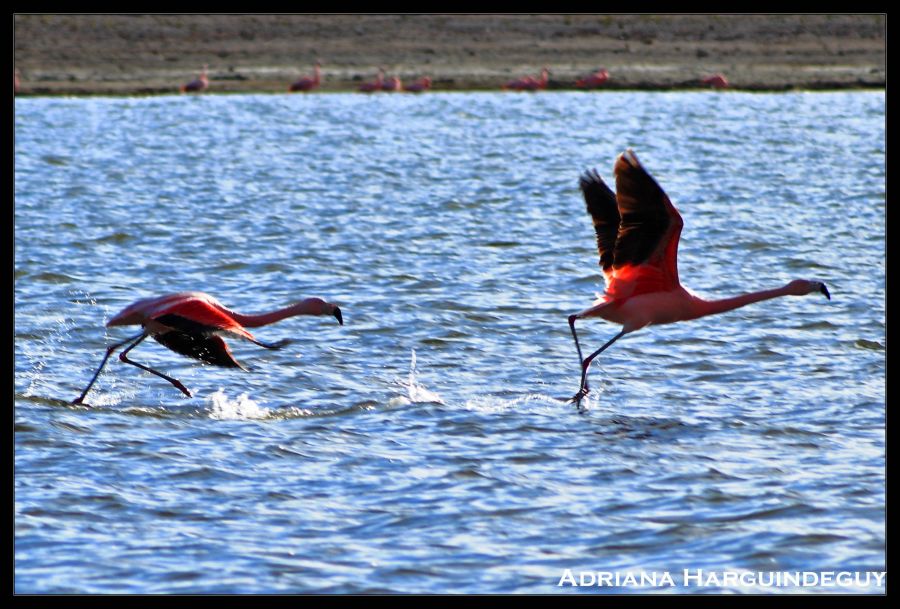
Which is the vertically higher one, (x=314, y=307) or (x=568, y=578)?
(x=314, y=307)

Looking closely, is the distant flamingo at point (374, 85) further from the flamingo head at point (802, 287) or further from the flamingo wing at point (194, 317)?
the flamingo wing at point (194, 317)

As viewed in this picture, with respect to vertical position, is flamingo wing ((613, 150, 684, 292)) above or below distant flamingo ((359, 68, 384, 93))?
above

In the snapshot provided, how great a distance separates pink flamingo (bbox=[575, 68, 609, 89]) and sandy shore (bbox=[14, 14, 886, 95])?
0.24m

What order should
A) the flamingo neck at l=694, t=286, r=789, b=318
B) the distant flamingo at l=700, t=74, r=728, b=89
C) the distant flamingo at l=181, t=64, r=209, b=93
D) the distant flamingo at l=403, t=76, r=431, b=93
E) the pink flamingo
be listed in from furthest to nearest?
1. the pink flamingo
2. the distant flamingo at l=403, t=76, r=431, b=93
3. the distant flamingo at l=700, t=74, r=728, b=89
4. the distant flamingo at l=181, t=64, r=209, b=93
5. the flamingo neck at l=694, t=286, r=789, b=318

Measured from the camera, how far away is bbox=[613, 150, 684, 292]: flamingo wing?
28.4 ft

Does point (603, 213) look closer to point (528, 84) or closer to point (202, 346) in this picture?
point (202, 346)

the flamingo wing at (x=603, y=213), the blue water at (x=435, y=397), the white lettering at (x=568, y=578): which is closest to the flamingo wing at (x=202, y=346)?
the blue water at (x=435, y=397)

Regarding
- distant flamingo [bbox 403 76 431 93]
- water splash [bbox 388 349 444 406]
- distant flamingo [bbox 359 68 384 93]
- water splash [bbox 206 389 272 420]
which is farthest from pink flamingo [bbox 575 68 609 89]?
water splash [bbox 206 389 272 420]

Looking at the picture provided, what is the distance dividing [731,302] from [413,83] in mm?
24521

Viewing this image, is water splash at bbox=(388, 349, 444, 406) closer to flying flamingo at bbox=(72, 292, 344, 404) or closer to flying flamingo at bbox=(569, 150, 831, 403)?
flying flamingo at bbox=(72, 292, 344, 404)

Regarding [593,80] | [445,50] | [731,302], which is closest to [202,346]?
[731,302]

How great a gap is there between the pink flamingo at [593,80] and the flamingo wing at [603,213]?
23605 millimetres

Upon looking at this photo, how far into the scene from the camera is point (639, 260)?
9.16m

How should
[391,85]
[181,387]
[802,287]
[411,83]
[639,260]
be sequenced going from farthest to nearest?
1. [411,83]
2. [391,85]
3. [639,260]
4. [181,387]
5. [802,287]
